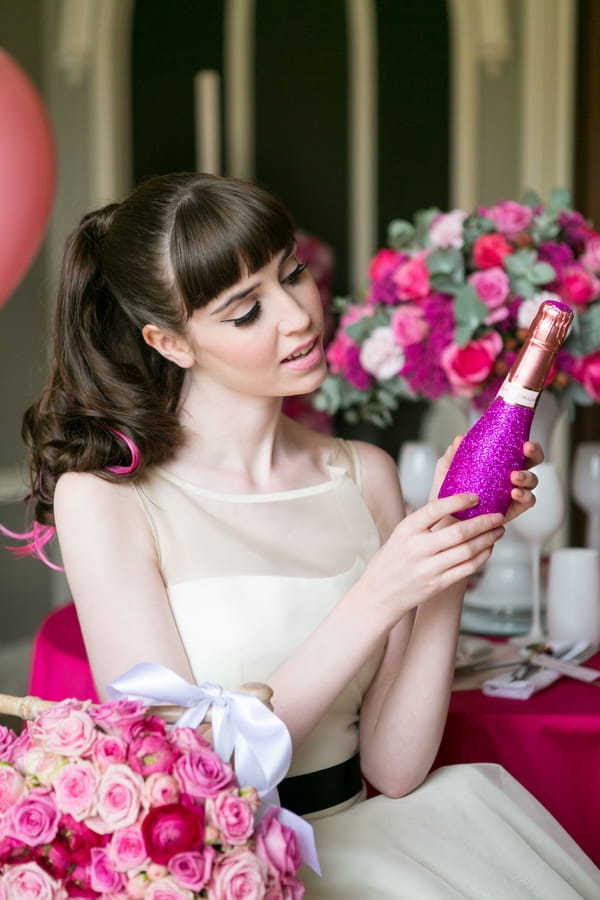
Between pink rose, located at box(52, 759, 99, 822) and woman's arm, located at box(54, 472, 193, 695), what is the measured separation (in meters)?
0.42

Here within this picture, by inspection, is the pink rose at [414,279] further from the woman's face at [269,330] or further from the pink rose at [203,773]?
the pink rose at [203,773]

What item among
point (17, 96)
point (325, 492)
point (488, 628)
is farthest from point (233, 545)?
point (17, 96)

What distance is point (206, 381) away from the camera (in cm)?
163

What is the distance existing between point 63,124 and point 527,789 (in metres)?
3.76

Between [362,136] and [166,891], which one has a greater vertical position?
[362,136]

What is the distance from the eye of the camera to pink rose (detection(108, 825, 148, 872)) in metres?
0.92

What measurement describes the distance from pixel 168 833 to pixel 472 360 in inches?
54.3

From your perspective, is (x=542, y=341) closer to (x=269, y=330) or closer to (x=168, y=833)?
(x=269, y=330)

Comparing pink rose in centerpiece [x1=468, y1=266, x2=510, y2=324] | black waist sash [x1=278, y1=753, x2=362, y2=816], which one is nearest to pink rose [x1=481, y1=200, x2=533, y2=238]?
pink rose in centerpiece [x1=468, y1=266, x2=510, y2=324]

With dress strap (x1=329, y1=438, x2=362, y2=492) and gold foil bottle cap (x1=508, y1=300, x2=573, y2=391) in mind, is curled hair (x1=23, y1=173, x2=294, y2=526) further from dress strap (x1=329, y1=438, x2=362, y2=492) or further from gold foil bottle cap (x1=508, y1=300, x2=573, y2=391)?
gold foil bottle cap (x1=508, y1=300, x2=573, y2=391)

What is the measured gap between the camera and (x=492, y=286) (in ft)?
6.95

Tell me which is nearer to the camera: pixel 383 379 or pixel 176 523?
pixel 176 523

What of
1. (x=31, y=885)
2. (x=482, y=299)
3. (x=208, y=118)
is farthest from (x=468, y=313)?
(x=208, y=118)

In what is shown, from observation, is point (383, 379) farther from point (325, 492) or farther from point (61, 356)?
point (61, 356)
